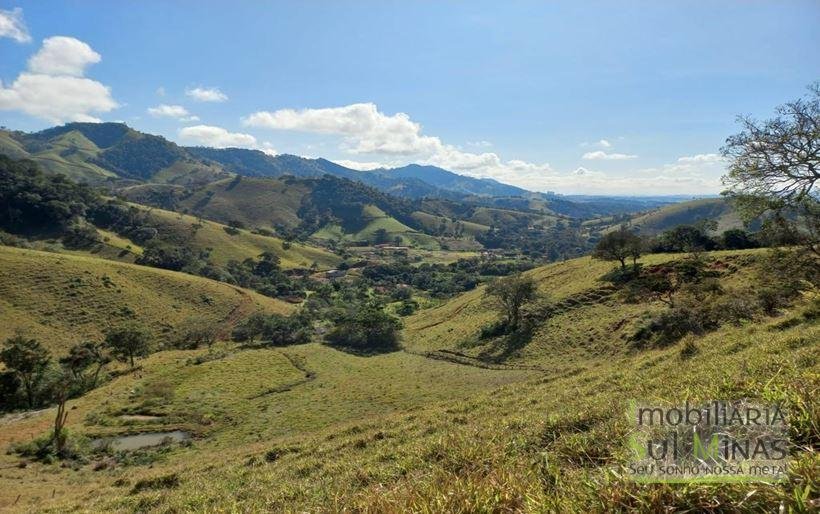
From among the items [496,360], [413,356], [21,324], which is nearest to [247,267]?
[21,324]

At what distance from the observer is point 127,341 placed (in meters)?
63.1

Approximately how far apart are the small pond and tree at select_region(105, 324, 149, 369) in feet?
92.9

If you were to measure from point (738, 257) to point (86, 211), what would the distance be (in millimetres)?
212505

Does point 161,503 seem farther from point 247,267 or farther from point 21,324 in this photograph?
point 247,267

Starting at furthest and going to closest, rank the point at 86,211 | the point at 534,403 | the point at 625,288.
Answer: the point at 86,211 < the point at 625,288 < the point at 534,403

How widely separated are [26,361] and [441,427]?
59.4m

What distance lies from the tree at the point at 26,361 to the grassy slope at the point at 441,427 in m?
9.41

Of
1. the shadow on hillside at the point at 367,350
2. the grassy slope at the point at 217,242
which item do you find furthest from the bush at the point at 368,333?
the grassy slope at the point at 217,242

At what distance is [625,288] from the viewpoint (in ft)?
193

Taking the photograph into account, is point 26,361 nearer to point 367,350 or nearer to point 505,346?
point 367,350

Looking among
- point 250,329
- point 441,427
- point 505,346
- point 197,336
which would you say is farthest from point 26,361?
point 505,346

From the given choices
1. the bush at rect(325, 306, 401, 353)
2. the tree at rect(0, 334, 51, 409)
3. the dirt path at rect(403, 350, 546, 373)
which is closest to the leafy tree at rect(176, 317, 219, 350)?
the bush at rect(325, 306, 401, 353)

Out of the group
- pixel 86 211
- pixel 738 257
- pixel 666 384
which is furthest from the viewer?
pixel 86 211

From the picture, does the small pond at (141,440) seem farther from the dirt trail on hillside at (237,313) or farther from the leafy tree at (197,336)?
the dirt trail on hillside at (237,313)
